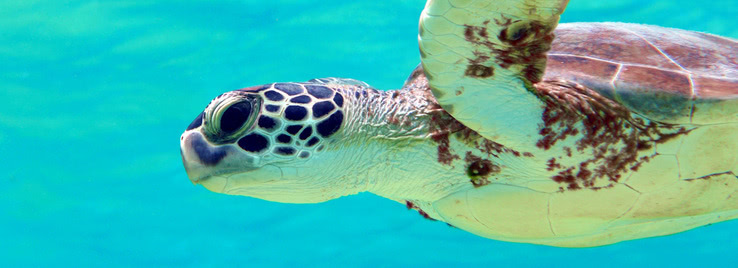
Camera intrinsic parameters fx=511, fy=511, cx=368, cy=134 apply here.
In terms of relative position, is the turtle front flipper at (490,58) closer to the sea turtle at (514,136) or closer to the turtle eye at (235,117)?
the sea turtle at (514,136)

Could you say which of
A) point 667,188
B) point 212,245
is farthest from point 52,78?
point 667,188

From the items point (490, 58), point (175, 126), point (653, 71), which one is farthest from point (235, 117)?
point (175, 126)

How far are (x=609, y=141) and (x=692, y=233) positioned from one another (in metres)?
11.3

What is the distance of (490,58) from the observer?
1.58 metres

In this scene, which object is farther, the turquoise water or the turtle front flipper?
the turquoise water

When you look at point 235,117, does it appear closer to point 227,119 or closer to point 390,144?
point 227,119

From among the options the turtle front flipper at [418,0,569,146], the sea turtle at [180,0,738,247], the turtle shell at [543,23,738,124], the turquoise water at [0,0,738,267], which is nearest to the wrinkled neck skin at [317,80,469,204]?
the sea turtle at [180,0,738,247]

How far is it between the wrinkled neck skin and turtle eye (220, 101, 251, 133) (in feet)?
1.08

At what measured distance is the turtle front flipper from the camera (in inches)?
55.4

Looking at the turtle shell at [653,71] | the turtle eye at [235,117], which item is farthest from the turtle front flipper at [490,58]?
the turtle eye at [235,117]

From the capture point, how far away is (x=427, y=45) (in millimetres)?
1526

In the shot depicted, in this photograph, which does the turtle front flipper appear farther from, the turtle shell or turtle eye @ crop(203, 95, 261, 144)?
turtle eye @ crop(203, 95, 261, 144)

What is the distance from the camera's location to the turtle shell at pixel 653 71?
5.76 feet

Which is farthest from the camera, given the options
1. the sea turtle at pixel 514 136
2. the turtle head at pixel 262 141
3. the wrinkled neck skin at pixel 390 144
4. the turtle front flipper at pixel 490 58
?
the wrinkled neck skin at pixel 390 144
